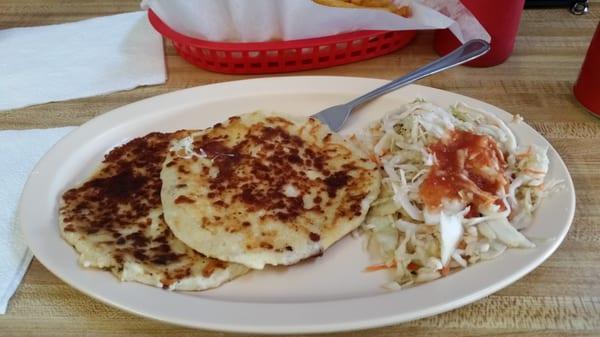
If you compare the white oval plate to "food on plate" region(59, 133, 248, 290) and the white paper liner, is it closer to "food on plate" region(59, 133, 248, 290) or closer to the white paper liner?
"food on plate" region(59, 133, 248, 290)

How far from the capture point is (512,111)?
185cm

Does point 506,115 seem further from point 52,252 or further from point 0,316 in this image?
point 0,316

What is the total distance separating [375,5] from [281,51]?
40 cm

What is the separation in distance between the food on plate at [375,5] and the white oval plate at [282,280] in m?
0.47

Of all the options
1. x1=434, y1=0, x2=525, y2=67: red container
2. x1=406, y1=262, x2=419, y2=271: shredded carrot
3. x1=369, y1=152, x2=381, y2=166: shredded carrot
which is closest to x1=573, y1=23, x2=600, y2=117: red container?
x1=434, y1=0, x2=525, y2=67: red container

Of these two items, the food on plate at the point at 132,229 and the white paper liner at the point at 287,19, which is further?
the white paper liner at the point at 287,19

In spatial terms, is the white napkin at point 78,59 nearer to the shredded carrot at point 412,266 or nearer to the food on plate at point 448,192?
the food on plate at point 448,192

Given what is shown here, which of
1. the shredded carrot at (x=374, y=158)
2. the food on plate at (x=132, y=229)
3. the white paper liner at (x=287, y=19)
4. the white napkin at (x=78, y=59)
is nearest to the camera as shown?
the food on plate at (x=132, y=229)

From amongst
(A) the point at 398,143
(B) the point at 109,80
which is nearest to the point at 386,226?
(A) the point at 398,143

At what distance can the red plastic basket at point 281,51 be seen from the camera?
1954 mm

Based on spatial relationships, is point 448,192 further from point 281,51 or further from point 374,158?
point 281,51

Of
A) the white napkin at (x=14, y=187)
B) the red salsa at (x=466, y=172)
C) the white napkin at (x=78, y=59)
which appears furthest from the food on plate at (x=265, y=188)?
the white napkin at (x=78, y=59)

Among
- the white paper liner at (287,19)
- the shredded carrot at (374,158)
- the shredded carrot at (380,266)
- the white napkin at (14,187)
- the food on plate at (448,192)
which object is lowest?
the white napkin at (14,187)

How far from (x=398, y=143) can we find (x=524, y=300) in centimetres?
55
